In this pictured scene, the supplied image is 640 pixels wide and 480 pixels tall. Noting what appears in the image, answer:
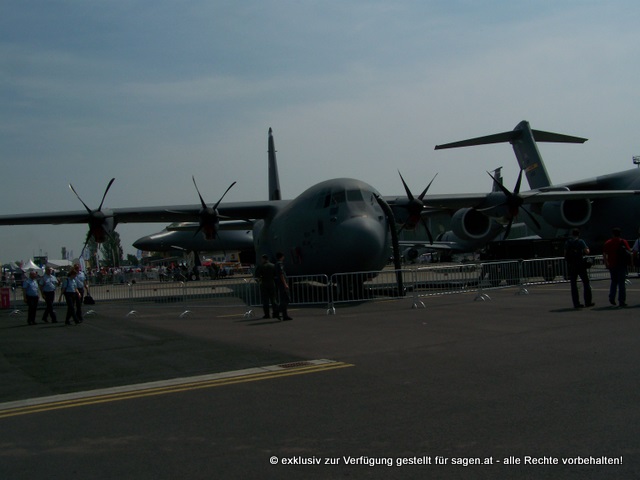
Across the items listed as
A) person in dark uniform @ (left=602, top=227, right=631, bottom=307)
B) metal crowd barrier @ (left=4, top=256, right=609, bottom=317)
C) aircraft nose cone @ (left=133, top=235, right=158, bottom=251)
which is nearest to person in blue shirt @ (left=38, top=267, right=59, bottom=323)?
metal crowd barrier @ (left=4, top=256, right=609, bottom=317)

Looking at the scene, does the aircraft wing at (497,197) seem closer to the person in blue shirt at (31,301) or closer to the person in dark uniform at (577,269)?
the person in dark uniform at (577,269)

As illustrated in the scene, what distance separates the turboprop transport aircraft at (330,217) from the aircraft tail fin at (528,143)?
133 cm

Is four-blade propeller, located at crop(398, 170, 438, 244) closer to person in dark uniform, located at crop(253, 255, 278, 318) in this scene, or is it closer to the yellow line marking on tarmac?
person in dark uniform, located at crop(253, 255, 278, 318)

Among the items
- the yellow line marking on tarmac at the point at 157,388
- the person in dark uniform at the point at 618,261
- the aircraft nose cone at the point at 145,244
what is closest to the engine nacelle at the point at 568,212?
the person in dark uniform at the point at 618,261

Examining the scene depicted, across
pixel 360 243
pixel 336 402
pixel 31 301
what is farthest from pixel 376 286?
pixel 336 402

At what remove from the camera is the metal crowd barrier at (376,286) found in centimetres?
1894

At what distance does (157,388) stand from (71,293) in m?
10.3

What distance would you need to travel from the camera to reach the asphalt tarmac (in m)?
4.79

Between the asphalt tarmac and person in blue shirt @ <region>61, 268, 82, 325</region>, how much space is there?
145 inches

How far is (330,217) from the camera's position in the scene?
64.7ft

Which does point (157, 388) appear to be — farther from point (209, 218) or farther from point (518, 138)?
point (518, 138)

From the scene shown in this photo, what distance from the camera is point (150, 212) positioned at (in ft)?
86.4

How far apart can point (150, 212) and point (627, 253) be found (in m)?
18.6

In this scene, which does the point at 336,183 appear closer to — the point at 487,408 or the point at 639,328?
the point at 639,328
